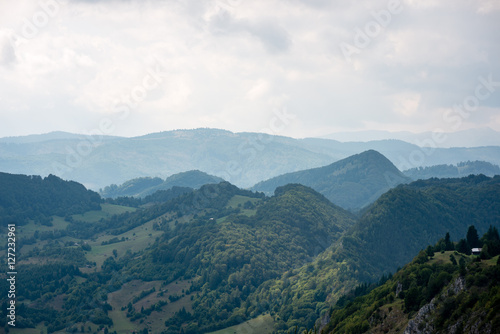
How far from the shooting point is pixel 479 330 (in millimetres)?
70562

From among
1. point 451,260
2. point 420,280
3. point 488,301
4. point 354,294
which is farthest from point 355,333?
point 354,294

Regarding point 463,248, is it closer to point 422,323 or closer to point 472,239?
point 472,239

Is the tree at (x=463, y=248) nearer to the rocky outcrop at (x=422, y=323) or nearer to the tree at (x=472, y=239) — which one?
the tree at (x=472, y=239)

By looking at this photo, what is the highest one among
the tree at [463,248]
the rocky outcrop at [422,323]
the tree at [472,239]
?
the tree at [472,239]

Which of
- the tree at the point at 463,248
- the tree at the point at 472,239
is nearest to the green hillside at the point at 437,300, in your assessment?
the tree at the point at 463,248

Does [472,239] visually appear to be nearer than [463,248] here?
No

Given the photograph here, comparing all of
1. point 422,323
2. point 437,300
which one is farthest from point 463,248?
point 422,323

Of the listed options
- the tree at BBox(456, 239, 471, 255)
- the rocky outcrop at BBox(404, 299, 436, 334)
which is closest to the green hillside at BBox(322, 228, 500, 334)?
the rocky outcrop at BBox(404, 299, 436, 334)

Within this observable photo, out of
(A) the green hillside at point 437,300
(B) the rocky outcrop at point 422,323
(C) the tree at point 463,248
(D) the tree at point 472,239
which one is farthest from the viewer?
(D) the tree at point 472,239

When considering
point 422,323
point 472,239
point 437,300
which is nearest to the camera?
point 422,323

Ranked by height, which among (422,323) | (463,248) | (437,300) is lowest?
(422,323)

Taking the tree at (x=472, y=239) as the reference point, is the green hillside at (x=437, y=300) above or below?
below

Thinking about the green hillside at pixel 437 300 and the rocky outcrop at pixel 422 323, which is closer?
the green hillside at pixel 437 300

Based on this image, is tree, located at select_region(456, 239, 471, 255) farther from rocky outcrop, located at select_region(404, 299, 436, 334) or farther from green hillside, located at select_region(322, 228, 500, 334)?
rocky outcrop, located at select_region(404, 299, 436, 334)
